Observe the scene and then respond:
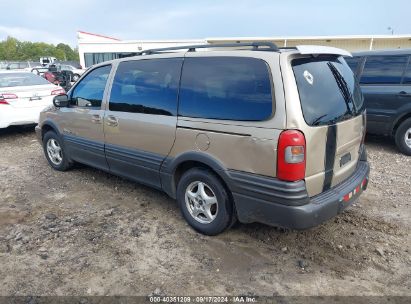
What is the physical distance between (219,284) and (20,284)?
1.63 m

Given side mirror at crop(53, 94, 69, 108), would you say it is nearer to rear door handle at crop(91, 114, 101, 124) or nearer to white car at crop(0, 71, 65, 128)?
rear door handle at crop(91, 114, 101, 124)

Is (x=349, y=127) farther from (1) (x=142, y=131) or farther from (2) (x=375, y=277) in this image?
(1) (x=142, y=131)

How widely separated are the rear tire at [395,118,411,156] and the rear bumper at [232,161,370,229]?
3.55 meters

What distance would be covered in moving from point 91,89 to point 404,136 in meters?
5.28

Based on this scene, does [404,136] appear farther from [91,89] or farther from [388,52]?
[91,89]

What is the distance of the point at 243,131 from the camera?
2947 mm

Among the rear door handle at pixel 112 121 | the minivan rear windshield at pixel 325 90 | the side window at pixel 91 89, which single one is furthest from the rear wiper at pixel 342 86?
the side window at pixel 91 89

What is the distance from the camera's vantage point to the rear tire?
613 centimetres

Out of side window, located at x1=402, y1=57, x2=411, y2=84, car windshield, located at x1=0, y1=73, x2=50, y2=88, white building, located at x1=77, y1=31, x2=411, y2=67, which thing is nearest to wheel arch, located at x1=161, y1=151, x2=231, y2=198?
side window, located at x1=402, y1=57, x2=411, y2=84

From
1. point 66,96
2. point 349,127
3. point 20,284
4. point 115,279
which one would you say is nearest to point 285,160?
point 349,127

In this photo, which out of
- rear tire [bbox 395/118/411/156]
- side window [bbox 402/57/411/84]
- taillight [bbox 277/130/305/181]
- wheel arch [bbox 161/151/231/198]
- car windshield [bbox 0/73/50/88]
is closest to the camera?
taillight [bbox 277/130/305/181]

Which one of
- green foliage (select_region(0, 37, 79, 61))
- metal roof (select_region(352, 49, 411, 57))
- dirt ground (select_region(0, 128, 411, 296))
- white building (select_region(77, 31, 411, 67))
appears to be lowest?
dirt ground (select_region(0, 128, 411, 296))

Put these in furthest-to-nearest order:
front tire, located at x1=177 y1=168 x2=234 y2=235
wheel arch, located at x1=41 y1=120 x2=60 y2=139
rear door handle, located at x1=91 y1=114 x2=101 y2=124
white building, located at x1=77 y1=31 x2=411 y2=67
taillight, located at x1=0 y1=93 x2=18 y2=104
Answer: white building, located at x1=77 y1=31 x2=411 y2=67
taillight, located at x1=0 y1=93 x2=18 y2=104
wheel arch, located at x1=41 y1=120 x2=60 y2=139
rear door handle, located at x1=91 y1=114 x2=101 y2=124
front tire, located at x1=177 y1=168 x2=234 y2=235

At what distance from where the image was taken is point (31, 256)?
3.26 meters
